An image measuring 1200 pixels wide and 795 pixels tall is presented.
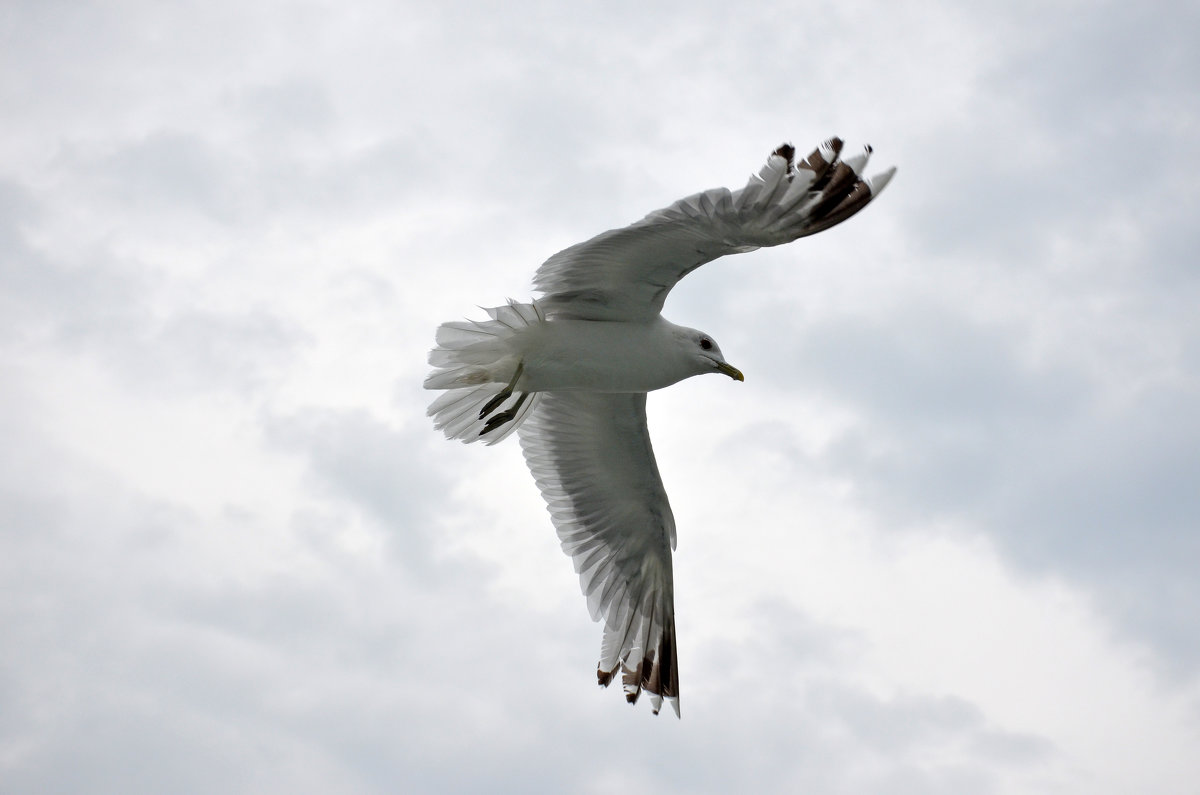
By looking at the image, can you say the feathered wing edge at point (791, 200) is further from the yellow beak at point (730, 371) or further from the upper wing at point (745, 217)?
the yellow beak at point (730, 371)

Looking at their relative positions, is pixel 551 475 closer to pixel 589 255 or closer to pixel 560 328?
pixel 560 328

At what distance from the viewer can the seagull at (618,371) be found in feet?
23.5

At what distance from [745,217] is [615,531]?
3.64m

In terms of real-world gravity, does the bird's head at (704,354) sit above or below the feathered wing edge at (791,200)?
above

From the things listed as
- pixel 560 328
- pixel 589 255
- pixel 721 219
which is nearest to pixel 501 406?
pixel 560 328

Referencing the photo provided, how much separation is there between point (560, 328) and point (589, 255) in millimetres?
678

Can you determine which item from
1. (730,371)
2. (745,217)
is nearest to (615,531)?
(730,371)

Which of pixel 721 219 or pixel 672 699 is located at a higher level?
pixel 721 219

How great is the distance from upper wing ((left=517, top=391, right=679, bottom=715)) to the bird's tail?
474 millimetres

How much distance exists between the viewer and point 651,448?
9680 mm

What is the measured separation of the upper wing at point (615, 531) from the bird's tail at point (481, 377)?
1.55ft

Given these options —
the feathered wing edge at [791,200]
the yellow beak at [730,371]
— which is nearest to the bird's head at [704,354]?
the yellow beak at [730,371]

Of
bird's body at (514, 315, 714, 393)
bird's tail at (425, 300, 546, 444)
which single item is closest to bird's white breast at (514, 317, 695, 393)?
bird's body at (514, 315, 714, 393)

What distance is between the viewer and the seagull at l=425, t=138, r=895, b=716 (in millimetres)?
7168
